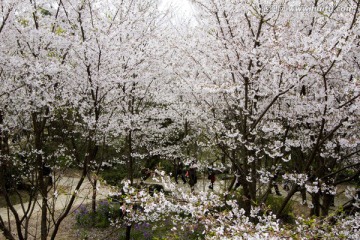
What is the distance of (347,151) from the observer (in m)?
7.43

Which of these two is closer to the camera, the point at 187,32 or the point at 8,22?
the point at 8,22

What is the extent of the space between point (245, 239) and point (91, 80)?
495cm

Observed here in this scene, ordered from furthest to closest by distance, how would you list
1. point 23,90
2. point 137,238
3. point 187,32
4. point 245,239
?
1. point 187,32
2. point 137,238
3. point 23,90
4. point 245,239

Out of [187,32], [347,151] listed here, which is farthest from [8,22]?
[187,32]

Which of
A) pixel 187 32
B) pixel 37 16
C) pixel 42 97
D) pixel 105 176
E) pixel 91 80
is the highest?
pixel 187 32

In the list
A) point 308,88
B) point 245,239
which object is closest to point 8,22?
point 245,239

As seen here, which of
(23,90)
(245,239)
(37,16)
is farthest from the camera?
(23,90)

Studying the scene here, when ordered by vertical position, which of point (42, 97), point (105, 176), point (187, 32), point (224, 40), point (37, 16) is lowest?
point (105, 176)

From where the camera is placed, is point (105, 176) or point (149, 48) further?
point (105, 176)

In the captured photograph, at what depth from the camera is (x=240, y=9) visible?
5762mm

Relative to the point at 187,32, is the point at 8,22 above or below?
below

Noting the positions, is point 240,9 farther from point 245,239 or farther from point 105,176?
point 105,176

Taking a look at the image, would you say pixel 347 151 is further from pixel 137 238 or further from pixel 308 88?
pixel 137 238

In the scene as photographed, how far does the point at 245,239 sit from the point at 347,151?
18.7 ft
